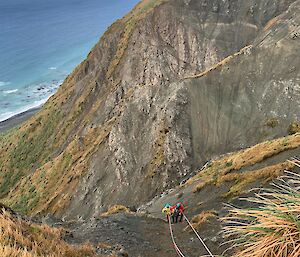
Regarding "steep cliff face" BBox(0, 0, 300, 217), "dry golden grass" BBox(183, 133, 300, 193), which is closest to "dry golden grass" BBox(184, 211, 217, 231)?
"dry golden grass" BBox(183, 133, 300, 193)

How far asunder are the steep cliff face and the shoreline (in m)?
30.2

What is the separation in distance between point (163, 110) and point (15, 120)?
74134 mm

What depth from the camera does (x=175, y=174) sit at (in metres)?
36.4

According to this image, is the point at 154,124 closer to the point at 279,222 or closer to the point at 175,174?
the point at 175,174

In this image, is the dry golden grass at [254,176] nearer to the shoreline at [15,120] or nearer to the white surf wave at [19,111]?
the shoreline at [15,120]

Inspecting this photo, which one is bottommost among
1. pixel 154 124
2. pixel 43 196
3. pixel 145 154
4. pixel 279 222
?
pixel 43 196

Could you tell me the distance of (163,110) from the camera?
41.4 metres

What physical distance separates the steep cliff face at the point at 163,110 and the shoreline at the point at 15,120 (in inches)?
1188

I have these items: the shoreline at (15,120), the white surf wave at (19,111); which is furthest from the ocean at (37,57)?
the shoreline at (15,120)

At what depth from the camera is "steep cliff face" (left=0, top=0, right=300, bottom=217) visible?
38.0 m

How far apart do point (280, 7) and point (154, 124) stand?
1488 inches

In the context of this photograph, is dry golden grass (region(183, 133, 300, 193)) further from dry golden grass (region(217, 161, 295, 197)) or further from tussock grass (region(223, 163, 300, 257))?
tussock grass (region(223, 163, 300, 257))

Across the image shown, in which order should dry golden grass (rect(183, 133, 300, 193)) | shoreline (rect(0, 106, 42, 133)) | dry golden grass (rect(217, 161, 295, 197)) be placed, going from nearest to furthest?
dry golden grass (rect(217, 161, 295, 197)) → dry golden grass (rect(183, 133, 300, 193)) → shoreline (rect(0, 106, 42, 133))

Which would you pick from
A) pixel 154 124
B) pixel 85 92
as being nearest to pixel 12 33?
pixel 85 92
